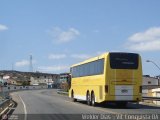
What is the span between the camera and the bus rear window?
30156 mm

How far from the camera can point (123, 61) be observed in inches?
1195

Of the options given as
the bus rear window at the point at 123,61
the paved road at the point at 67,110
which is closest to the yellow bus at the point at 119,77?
the bus rear window at the point at 123,61

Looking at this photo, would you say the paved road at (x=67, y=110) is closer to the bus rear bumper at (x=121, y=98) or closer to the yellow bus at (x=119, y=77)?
the bus rear bumper at (x=121, y=98)

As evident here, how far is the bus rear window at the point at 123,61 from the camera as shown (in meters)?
30.2

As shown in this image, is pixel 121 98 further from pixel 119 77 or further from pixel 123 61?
pixel 123 61

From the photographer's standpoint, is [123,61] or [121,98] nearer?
[121,98]

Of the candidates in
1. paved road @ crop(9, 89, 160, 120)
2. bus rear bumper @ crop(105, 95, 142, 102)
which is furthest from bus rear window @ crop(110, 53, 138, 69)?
paved road @ crop(9, 89, 160, 120)

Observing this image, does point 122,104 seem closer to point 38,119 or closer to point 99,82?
point 99,82

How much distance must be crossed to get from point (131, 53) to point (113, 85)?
8.39ft

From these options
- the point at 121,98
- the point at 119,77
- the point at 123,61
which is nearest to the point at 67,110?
the point at 121,98

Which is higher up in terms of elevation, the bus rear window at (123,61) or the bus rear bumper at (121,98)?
the bus rear window at (123,61)

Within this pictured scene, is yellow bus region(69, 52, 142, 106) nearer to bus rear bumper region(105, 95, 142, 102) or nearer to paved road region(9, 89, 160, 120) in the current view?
bus rear bumper region(105, 95, 142, 102)

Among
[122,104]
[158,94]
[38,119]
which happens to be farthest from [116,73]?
[158,94]

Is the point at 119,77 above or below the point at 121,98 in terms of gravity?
above
